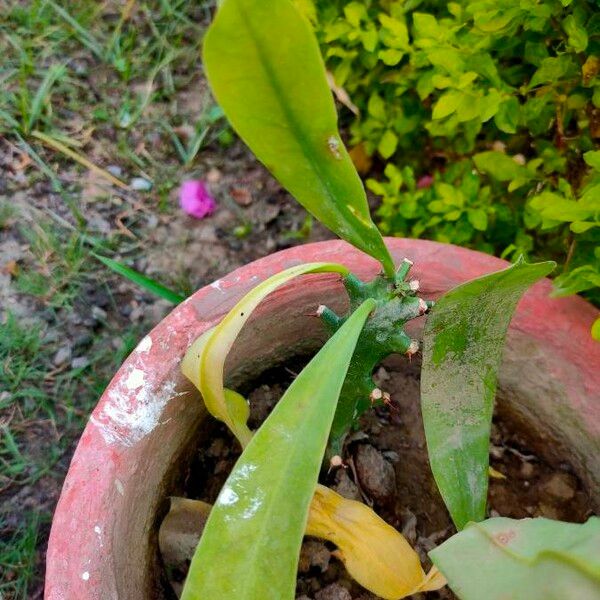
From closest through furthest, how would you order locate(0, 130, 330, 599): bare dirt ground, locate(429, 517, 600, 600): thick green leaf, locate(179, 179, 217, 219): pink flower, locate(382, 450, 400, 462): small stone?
locate(429, 517, 600, 600): thick green leaf
locate(382, 450, 400, 462): small stone
locate(0, 130, 330, 599): bare dirt ground
locate(179, 179, 217, 219): pink flower

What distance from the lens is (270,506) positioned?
70 centimetres

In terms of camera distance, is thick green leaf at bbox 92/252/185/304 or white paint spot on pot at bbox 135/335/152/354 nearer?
white paint spot on pot at bbox 135/335/152/354

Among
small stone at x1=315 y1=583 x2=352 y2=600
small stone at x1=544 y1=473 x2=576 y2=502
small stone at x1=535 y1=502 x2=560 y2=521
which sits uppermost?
small stone at x1=315 y1=583 x2=352 y2=600

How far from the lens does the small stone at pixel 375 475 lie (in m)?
1.09

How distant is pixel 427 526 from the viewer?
1.10 metres

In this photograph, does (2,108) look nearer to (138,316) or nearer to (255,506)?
(138,316)

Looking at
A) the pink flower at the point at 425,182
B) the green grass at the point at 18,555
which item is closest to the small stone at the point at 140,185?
the pink flower at the point at 425,182

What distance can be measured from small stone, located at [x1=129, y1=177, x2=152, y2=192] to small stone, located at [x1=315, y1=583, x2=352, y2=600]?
89 cm

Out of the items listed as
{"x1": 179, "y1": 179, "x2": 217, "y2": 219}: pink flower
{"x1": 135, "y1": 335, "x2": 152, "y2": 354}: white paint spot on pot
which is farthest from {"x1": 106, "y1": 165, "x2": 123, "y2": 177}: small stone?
{"x1": 135, "y1": 335, "x2": 152, "y2": 354}: white paint spot on pot

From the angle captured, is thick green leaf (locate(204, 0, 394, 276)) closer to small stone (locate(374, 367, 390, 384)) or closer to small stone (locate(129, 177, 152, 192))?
small stone (locate(374, 367, 390, 384))

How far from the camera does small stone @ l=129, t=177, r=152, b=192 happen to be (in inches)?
61.4

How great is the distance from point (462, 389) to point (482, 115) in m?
0.42

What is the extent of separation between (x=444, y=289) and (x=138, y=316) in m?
0.67

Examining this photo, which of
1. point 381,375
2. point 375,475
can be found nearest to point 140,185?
point 381,375
